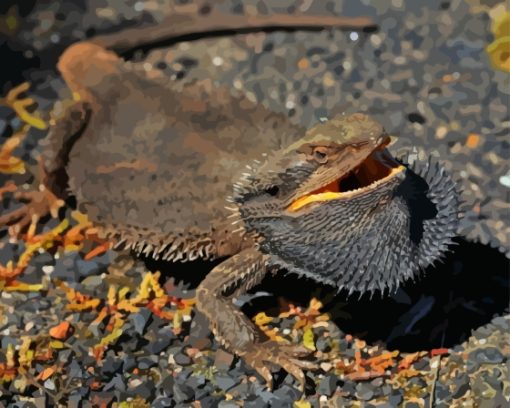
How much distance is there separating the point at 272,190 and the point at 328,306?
0.66 meters

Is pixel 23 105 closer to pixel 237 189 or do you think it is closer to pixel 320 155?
pixel 237 189

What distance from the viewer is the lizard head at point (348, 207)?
192 centimetres

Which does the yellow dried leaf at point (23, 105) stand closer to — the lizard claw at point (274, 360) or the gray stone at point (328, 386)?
the lizard claw at point (274, 360)

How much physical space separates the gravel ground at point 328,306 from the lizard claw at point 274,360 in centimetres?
4

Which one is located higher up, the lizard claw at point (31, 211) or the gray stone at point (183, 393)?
the lizard claw at point (31, 211)

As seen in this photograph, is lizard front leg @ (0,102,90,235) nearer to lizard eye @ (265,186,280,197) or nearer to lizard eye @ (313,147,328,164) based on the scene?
lizard eye @ (265,186,280,197)

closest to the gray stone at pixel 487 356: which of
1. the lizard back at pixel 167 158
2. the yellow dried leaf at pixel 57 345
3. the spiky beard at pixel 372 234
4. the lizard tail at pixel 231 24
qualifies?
the spiky beard at pixel 372 234

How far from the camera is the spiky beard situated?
6.58 feet

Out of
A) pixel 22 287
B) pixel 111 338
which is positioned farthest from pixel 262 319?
pixel 22 287

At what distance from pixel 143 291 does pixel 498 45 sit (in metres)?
1.94

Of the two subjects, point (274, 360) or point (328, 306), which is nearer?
point (274, 360)

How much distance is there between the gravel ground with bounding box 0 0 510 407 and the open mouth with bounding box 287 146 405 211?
65cm

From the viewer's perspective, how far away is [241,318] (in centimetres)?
242

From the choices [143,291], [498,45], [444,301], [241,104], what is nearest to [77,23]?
[241,104]
